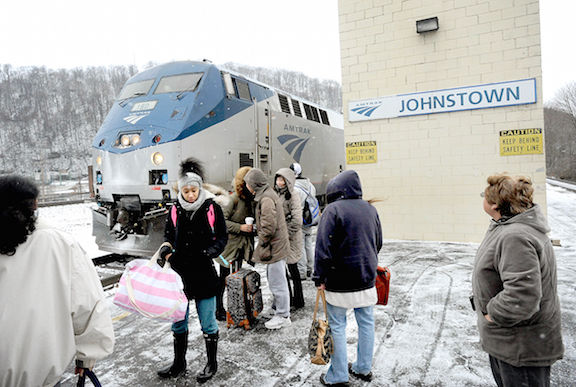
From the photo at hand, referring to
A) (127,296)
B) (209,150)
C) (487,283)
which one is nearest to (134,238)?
(209,150)

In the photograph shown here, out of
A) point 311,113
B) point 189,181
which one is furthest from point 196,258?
point 311,113

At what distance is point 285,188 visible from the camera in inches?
180

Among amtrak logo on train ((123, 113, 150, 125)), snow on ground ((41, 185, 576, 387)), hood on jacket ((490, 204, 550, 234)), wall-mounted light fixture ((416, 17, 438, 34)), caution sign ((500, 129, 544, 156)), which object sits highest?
wall-mounted light fixture ((416, 17, 438, 34))

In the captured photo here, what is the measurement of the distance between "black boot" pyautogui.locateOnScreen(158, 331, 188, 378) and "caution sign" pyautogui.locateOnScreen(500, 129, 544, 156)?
267 inches

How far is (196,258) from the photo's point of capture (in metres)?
3.06

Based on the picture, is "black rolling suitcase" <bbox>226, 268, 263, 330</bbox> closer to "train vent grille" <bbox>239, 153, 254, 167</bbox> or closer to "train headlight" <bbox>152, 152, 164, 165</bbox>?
"train headlight" <bbox>152, 152, 164, 165</bbox>

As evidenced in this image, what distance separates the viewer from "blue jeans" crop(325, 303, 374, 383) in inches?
109

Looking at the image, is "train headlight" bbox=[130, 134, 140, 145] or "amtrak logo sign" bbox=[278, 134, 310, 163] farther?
"amtrak logo sign" bbox=[278, 134, 310, 163]

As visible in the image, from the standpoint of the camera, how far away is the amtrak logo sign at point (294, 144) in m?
9.55

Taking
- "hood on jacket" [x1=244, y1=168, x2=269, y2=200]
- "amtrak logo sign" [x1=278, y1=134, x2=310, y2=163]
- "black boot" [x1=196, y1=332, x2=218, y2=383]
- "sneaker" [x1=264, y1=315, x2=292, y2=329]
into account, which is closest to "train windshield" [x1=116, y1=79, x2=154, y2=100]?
"amtrak logo sign" [x1=278, y1=134, x2=310, y2=163]

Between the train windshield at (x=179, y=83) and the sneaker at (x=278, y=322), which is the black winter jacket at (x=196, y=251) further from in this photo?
the train windshield at (x=179, y=83)

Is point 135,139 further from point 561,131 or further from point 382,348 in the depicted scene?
point 561,131

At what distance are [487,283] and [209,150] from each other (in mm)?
5502

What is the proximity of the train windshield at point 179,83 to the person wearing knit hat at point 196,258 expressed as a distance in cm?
438
